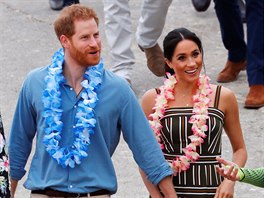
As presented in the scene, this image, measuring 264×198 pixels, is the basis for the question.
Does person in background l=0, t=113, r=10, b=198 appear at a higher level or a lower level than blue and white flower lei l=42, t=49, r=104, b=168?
lower

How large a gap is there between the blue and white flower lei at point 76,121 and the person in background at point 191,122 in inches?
16.5

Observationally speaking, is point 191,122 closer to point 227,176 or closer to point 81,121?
point 227,176

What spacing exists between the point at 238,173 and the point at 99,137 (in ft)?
2.39

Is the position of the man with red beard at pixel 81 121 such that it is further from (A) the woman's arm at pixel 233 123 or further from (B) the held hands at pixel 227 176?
(A) the woman's arm at pixel 233 123

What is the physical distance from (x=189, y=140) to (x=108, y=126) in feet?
1.50

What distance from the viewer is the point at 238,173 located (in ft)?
15.9

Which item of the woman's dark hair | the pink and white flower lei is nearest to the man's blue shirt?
the pink and white flower lei

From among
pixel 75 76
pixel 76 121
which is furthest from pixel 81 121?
pixel 75 76

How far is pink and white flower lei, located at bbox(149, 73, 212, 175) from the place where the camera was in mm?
5191

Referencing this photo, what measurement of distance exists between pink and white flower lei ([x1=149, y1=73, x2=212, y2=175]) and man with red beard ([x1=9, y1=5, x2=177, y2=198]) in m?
0.14

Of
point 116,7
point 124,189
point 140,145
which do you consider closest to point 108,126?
point 140,145

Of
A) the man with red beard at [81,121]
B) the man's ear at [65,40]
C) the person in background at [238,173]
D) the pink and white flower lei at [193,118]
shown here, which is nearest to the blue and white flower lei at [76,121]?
the man with red beard at [81,121]

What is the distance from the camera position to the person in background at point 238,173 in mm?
4816

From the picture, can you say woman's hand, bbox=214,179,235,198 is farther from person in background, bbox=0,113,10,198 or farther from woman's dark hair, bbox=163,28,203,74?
person in background, bbox=0,113,10,198
